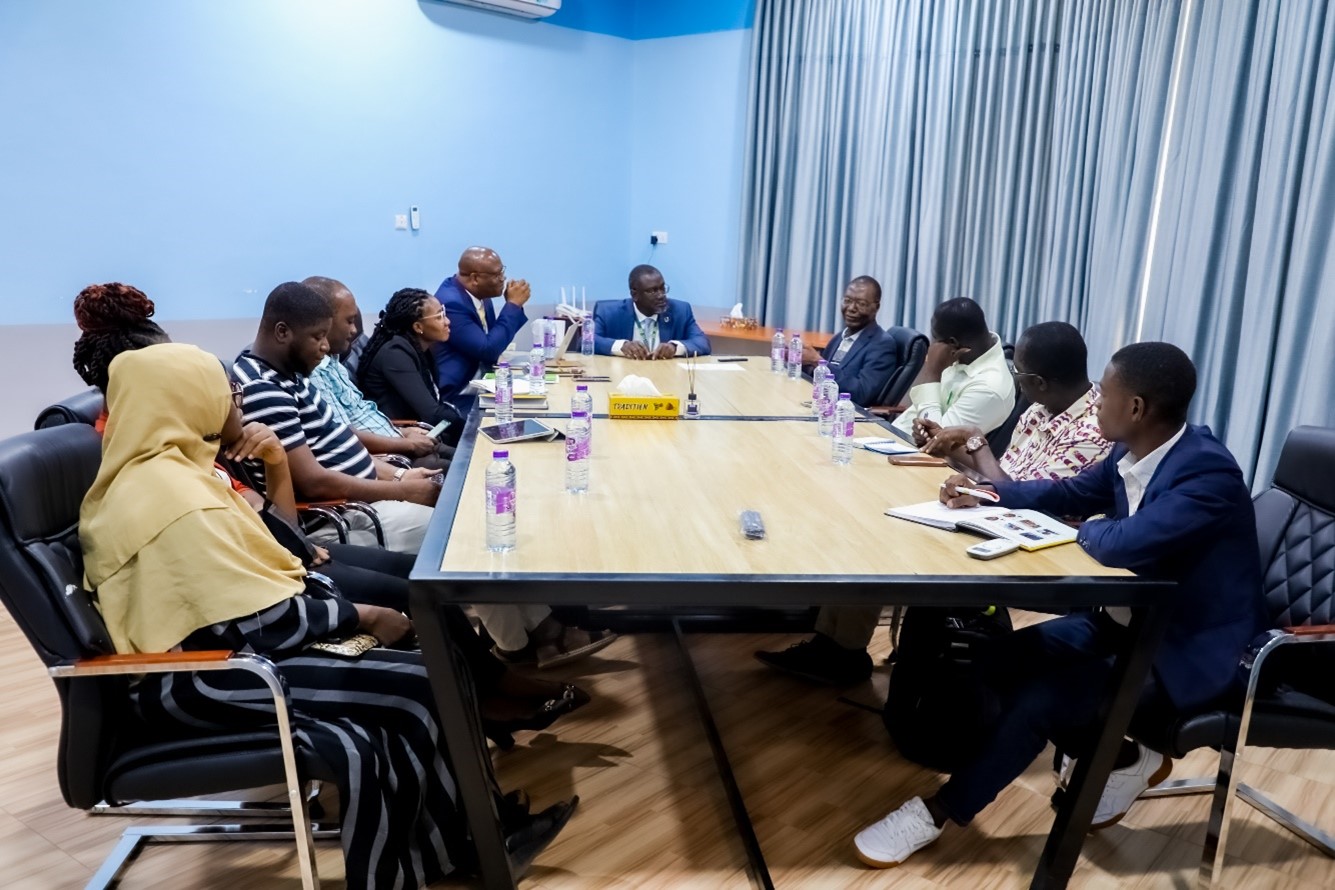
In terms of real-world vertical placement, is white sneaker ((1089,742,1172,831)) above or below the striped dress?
below

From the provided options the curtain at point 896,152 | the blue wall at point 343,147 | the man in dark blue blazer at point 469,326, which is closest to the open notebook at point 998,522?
the man in dark blue blazer at point 469,326

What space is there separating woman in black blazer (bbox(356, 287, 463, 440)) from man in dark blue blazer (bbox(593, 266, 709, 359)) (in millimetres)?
1204

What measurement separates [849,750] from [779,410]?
1335 mm

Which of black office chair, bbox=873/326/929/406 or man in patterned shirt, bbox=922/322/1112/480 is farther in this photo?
black office chair, bbox=873/326/929/406

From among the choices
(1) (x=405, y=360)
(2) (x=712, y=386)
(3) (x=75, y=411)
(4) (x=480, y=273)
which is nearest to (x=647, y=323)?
(4) (x=480, y=273)

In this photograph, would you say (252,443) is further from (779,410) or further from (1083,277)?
(1083,277)

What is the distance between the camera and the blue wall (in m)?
4.30

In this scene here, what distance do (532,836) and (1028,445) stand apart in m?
1.83

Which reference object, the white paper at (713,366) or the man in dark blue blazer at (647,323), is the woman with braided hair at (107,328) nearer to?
the white paper at (713,366)

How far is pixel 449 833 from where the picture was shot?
6.51 feet

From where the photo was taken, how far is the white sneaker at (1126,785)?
7.03ft

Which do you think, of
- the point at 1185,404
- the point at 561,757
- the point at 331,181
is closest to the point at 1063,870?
the point at 1185,404

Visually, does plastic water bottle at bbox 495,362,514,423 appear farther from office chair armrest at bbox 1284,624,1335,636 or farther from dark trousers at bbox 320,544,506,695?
office chair armrest at bbox 1284,624,1335,636

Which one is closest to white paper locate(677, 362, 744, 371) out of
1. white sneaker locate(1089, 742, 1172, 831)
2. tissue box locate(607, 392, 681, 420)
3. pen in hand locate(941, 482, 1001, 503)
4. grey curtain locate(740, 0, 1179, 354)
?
tissue box locate(607, 392, 681, 420)
